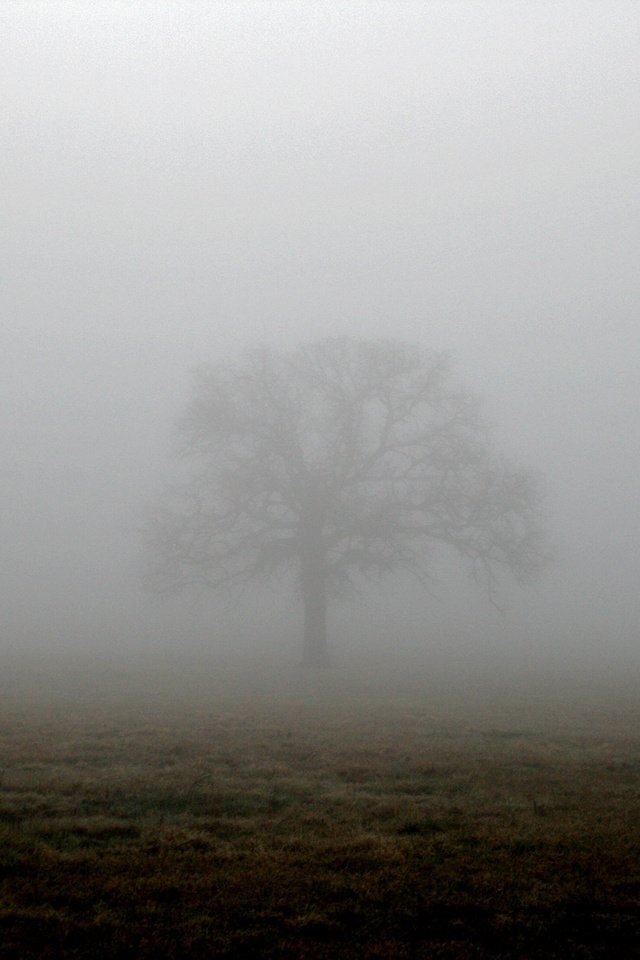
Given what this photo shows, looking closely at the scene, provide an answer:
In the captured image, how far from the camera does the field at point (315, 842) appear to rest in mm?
6149

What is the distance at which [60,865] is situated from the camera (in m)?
7.40

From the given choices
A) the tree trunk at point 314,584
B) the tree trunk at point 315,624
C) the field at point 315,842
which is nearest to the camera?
the field at point 315,842

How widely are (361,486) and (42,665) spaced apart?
53.2 ft

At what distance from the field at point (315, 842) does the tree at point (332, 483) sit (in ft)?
64.0

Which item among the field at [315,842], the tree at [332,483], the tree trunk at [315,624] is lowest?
the field at [315,842]

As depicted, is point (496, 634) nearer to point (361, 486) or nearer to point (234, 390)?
point (361, 486)

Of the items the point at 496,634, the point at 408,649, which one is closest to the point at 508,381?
the point at 496,634

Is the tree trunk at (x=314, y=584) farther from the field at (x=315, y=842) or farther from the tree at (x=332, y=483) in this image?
the field at (x=315, y=842)

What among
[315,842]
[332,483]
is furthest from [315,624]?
[315,842]

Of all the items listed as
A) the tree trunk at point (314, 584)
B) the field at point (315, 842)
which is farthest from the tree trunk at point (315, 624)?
the field at point (315, 842)

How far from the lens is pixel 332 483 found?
3819 centimetres

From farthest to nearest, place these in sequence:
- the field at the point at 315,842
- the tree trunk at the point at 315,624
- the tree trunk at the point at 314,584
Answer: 1. the tree trunk at the point at 315,624
2. the tree trunk at the point at 314,584
3. the field at the point at 315,842

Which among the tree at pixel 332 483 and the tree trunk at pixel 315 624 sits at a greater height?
the tree at pixel 332 483

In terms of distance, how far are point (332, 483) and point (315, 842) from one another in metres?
30.1
